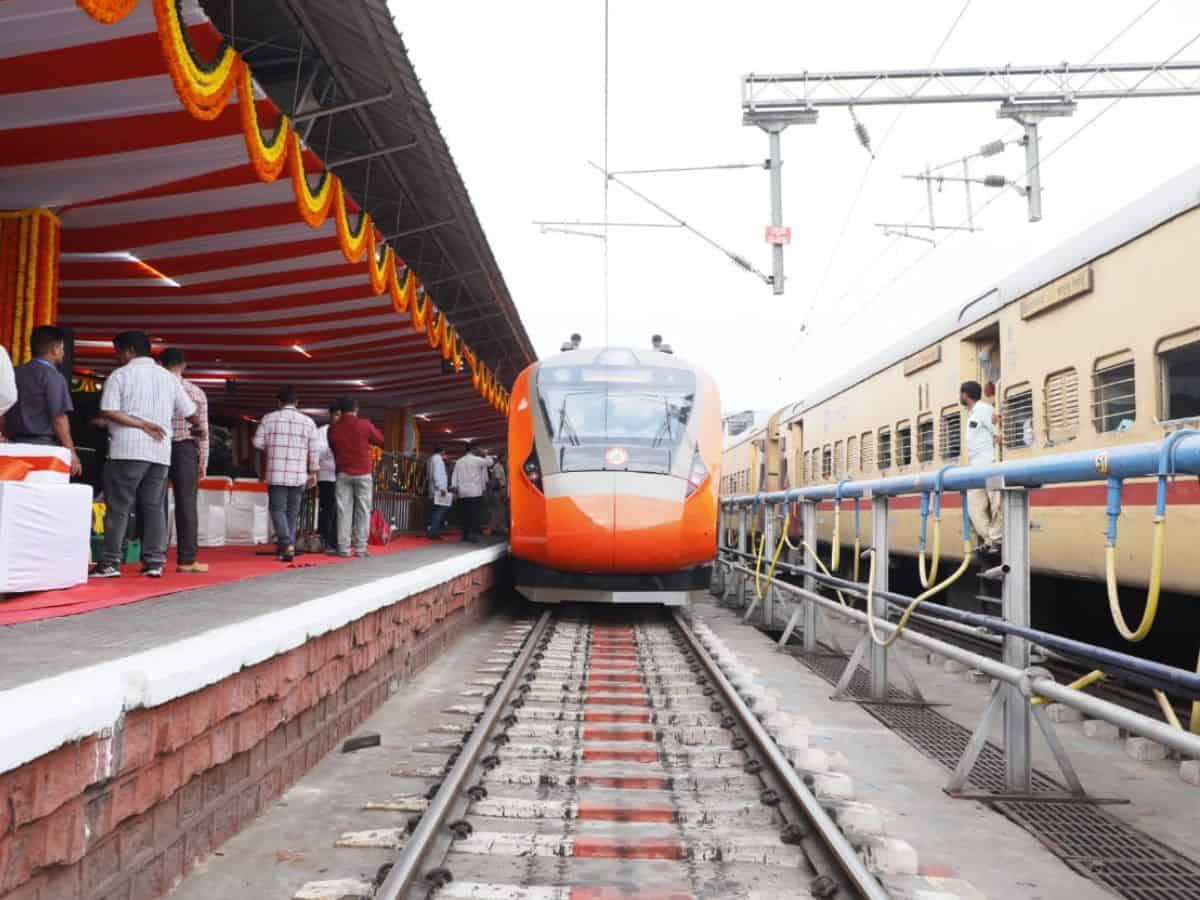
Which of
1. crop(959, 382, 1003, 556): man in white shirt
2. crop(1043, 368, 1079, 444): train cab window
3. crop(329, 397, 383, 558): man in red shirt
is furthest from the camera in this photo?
crop(329, 397, 383, 558): man in red shirt

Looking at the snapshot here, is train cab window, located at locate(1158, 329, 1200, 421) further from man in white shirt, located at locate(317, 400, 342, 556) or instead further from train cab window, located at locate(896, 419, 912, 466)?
man in white shirt, located at locate(317, 400, 342, 556)

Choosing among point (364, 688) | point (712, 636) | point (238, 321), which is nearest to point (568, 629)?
point (712, 636)

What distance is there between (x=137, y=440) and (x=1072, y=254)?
267 inches

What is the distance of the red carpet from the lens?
4742 mm

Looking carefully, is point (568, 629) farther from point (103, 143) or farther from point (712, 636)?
point (103, 143)

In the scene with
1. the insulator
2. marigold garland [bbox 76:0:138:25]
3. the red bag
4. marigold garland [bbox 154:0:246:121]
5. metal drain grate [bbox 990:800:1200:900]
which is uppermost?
the insulator

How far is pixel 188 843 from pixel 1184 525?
575cm

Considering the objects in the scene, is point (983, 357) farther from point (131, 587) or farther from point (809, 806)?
point (131, 587)

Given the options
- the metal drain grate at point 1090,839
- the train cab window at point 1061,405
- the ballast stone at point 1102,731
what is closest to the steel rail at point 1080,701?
the metal drain grate at point 1090,839

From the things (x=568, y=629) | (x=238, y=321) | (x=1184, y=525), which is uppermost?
(x=238, y=321)

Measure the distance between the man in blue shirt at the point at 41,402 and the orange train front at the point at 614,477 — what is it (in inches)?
191

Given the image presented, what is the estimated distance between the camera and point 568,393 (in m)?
10.3

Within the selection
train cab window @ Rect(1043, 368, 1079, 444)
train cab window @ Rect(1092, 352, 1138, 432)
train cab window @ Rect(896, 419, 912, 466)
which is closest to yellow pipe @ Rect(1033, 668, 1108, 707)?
train cab window @ Rect(1092, 352, 1138, 432)

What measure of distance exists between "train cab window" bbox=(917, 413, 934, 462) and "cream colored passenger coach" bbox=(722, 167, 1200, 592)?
0.08ft
